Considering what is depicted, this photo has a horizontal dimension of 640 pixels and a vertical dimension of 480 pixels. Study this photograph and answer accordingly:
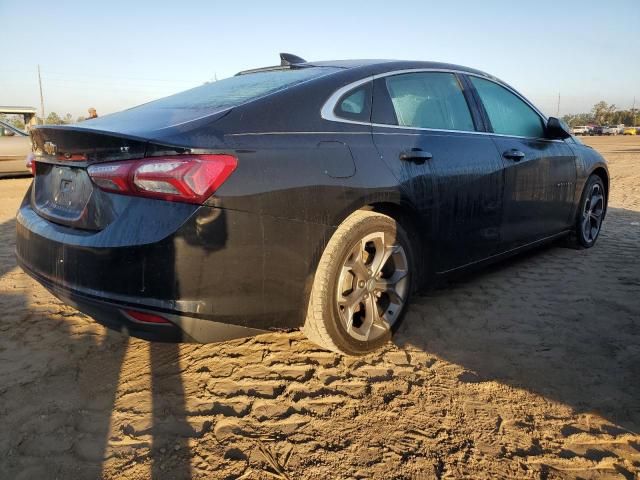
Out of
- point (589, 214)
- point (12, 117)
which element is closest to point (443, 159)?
point (589, 214)

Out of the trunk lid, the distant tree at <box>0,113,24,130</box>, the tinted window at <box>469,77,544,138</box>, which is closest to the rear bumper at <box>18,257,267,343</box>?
the trunk lid

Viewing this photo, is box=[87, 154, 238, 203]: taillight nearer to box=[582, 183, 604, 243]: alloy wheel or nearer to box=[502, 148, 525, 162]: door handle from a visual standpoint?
box=[502, 148, 525, 162]: door handle

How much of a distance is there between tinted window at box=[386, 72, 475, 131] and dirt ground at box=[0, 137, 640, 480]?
48.9 inches

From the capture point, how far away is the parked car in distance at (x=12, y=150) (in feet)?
34.6

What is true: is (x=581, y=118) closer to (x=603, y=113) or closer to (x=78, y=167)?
(x=603, y=113)

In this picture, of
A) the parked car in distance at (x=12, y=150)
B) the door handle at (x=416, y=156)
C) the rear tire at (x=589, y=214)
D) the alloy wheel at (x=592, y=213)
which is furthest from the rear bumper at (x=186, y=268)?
the parked car in distance at (x=12, y=150)

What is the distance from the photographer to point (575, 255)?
181 inches

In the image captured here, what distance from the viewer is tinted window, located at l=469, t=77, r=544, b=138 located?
3.55 metres

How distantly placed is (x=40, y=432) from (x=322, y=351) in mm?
1375

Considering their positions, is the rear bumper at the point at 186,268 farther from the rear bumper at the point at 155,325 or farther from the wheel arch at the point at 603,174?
the wheel arch at the point at 603,174

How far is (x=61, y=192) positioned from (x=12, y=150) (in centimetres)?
1008

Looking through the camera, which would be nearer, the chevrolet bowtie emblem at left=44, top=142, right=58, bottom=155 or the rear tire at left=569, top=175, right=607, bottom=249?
the chevrolet bowtie emblem at left=44, top=142, right=58, bottom=155

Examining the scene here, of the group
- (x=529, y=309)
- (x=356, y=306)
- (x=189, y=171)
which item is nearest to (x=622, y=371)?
(x=529, y=309)

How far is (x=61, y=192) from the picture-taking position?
232cm
